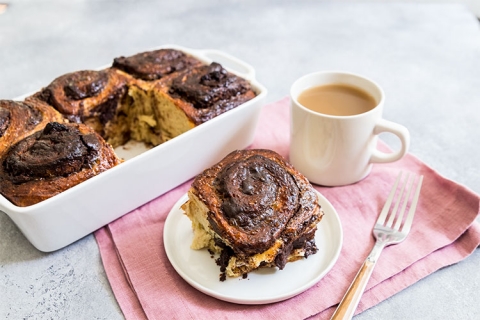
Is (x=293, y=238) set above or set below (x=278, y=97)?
above

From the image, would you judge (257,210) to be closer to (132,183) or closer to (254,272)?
(254,272)

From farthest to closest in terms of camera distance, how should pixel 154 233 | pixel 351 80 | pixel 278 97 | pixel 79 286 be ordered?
pixel 278 97
pixel 351 80
pixel 154 233
pixel 79 286

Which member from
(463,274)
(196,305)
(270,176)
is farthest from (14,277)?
(463,274)

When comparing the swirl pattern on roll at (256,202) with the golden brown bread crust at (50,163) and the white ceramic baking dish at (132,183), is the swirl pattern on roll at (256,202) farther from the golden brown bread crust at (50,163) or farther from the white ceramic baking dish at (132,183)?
the golden brown bread crust at (50,163)

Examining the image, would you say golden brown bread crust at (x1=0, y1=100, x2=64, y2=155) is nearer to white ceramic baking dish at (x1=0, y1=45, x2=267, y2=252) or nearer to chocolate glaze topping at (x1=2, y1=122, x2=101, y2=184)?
chocolate glaze topping at (x1=2, y1=122, x2=101, y2=184)

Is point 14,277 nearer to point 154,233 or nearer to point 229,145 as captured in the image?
point 154,233

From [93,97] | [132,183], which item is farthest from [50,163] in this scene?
[93,97]

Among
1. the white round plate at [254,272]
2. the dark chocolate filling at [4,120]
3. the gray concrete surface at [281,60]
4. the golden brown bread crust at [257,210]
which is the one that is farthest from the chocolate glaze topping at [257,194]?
the dark chocolate filling at [4,120]
